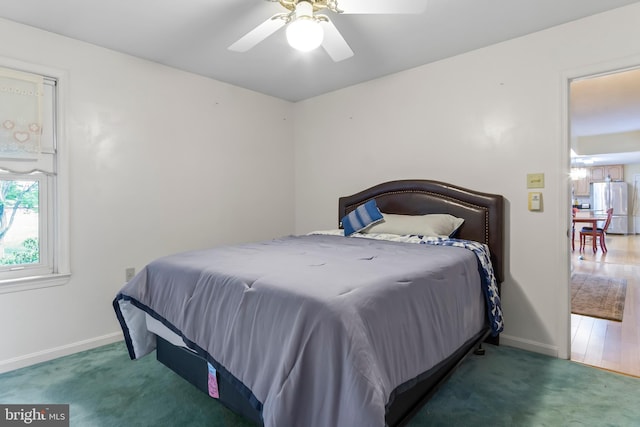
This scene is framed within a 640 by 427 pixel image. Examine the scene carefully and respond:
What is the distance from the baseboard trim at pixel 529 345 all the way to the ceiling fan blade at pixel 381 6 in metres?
2.46

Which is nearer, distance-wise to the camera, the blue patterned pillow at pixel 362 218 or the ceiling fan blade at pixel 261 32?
the ceiling fan blade at pixel 261 32

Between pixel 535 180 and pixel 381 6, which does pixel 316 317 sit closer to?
pixel 381 6

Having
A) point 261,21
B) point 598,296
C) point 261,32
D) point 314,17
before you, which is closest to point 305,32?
point 314,17

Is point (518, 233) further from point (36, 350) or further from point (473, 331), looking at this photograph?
point (36, 350)

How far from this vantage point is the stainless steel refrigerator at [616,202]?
33.1 feet

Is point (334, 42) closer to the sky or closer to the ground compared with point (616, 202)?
closer to the sky

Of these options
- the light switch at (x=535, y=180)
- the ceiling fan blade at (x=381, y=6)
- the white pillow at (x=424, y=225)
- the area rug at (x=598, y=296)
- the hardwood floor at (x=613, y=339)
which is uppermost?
the ceiling fan blade at (x=381, y=6)

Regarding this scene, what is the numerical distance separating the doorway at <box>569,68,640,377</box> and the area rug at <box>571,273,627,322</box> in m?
0.06

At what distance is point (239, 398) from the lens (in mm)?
→ 1541

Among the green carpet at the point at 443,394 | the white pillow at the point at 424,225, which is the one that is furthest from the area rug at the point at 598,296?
the white pillow at the point at 424,225

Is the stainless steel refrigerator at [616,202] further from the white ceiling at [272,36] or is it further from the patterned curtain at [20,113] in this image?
the patterned curtain at [20,113]

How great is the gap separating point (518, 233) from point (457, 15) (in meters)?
1.66

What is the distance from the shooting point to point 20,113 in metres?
2.40

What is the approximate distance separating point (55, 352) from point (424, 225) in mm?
2921
